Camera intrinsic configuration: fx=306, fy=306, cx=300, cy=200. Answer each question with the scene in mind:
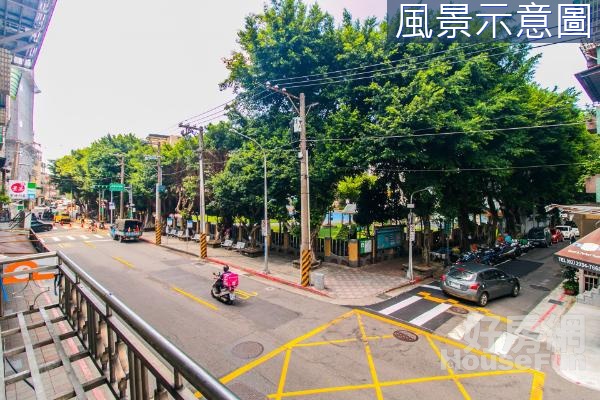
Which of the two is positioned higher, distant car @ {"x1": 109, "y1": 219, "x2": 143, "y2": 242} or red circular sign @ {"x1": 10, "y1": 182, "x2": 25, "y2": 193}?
red circular sign @ {"x1": 10, "y1": 182, "x2": 25, "y2": 193}

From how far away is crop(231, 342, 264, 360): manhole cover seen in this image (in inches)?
346

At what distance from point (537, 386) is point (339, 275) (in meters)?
11.3

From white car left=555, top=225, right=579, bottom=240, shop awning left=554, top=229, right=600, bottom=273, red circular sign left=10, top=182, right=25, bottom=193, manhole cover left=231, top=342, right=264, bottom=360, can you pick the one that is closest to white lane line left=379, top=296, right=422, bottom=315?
manhole cover left=231, top=342, right=264, bottom=360

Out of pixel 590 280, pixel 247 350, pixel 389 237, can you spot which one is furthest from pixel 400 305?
pixel 389 237

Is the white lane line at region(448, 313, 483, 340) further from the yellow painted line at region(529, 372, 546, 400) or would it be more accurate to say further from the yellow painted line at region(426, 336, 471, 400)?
the yellow painted line at region(529, 372, 546, 400)

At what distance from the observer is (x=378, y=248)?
22.2 m

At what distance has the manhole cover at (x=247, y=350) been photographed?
8797 millimetres

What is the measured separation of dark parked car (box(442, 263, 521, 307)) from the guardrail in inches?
540

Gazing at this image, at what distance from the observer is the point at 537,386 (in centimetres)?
769

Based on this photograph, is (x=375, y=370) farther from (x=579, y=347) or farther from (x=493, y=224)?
(x=493, y=224)

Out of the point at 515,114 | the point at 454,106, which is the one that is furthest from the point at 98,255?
the point at 515,114

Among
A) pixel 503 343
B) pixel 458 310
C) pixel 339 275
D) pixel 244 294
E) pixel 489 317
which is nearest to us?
pixel 503 343

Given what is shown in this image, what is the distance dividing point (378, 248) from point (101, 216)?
4334 centimetres

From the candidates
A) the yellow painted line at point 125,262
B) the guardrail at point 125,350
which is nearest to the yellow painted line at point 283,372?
the guardrail at point 125,350
